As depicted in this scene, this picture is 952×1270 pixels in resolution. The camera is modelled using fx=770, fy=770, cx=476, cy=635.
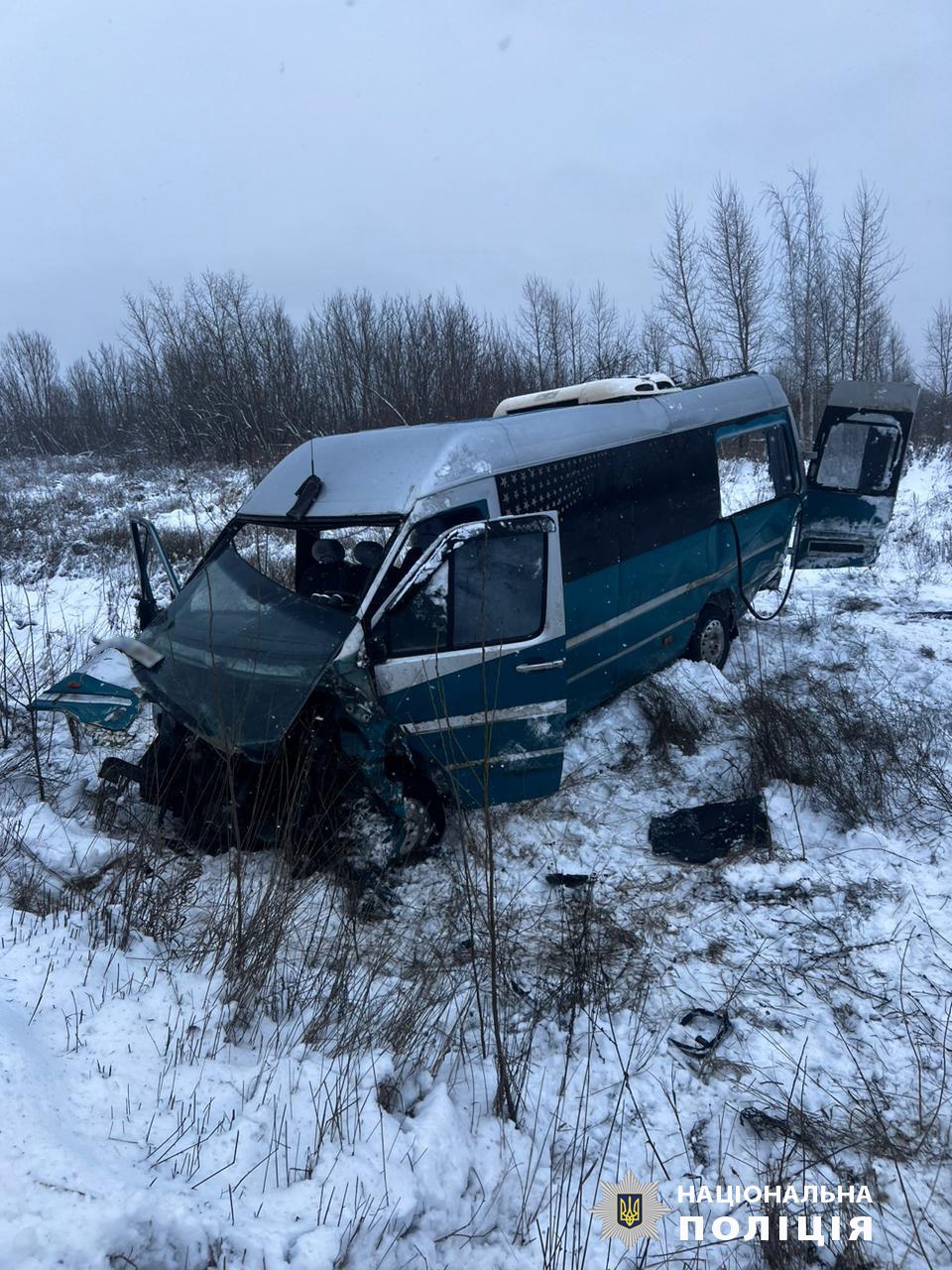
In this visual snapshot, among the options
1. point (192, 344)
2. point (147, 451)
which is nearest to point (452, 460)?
point (147, 451)

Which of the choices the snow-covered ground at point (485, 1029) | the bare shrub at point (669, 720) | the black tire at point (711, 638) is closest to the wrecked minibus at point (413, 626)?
the bare shrub at point (669, 720)

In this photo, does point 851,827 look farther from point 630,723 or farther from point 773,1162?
point 773,1162

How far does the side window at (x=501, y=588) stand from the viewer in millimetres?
4172

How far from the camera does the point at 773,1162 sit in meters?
2.45

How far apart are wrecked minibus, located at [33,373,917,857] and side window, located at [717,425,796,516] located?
771 millimetres

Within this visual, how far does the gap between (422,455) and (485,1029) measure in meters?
2.97

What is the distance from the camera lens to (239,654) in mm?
4141

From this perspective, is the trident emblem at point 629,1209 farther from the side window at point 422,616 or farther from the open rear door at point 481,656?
the side window at point 422,616

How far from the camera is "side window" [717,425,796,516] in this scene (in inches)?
273

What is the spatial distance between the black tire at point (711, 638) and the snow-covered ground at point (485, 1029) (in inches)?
68.7

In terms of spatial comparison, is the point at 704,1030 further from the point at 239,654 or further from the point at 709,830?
the point at 239,654

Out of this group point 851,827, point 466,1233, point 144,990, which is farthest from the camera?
point 851,827

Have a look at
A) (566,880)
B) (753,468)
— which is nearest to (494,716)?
(566,880)

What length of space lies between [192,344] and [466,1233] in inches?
1117
